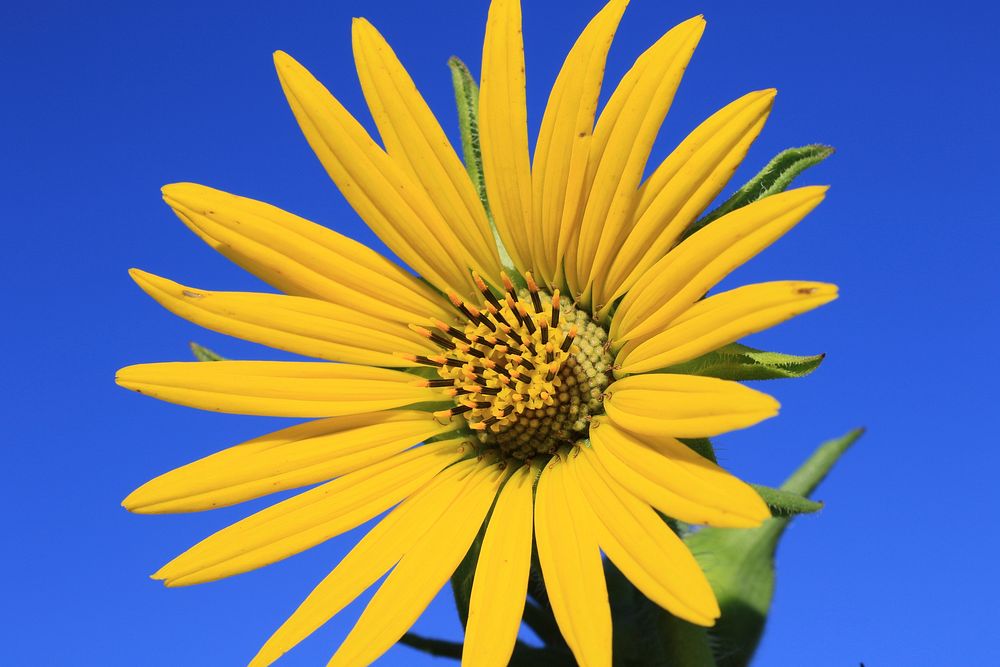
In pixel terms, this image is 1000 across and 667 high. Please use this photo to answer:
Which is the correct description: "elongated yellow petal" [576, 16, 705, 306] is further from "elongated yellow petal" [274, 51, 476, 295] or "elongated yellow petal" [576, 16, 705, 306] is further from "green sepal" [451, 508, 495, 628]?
"green sepal" [451, 508, 495, 628]

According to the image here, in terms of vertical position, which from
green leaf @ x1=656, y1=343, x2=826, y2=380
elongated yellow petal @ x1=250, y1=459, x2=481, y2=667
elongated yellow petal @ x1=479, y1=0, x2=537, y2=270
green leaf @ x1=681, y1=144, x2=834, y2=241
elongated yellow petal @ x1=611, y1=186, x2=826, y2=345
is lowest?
green leaf @ x1=656, y1=343, x2=826, y2=380

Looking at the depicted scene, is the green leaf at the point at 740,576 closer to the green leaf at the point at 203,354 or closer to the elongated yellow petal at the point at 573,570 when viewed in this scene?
the elongated yellow petal at the point at 573,570

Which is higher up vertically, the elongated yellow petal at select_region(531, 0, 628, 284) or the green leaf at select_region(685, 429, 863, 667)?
the elongated yellow petal at select_region(531, 0, 628, 284)

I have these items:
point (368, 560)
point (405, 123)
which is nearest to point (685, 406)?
point (368, 560)

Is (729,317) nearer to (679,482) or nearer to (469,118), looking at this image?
(679,482)

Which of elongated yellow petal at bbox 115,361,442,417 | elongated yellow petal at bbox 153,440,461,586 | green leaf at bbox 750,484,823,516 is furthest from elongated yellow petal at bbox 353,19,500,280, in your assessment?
green leaf at bbox 750,484,823,516

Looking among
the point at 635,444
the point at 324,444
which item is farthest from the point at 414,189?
the point at 635,444
